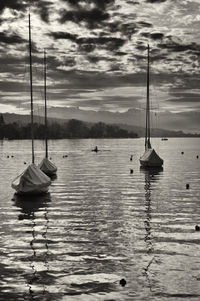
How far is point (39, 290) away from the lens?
40.0ft

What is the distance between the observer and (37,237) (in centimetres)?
1898

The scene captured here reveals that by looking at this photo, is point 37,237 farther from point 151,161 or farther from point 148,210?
point 151,161

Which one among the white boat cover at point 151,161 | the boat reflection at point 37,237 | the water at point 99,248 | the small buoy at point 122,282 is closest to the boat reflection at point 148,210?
the water at point 99,248

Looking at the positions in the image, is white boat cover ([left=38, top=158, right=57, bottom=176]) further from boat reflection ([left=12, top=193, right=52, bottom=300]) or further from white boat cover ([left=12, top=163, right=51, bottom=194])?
white boat cover ([left=12, top=163, right=51, bottom=194])

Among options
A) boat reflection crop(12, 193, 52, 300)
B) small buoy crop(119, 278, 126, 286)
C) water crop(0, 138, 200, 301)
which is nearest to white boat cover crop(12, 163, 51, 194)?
boat reflection crop(12, 193, 52, 300)

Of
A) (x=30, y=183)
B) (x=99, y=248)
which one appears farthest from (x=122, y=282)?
(x=30, y=183)

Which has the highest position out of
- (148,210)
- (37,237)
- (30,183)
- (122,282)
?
(30,183)

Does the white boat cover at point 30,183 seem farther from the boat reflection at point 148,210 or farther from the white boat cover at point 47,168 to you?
the white boat cover at point 47,168

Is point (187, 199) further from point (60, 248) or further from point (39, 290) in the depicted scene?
point (39, 290)

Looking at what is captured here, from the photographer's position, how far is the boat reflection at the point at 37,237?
42.0 ft

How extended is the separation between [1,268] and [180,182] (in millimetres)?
32782

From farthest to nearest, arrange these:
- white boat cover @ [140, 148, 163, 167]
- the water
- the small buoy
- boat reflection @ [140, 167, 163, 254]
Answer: white boat cover @ [140, 148, 163, 167] → boat reflection @ [140, 167, 163, 254] → the small buoy → the water

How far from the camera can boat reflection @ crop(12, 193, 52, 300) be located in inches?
504

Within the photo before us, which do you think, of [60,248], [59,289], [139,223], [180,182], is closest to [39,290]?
[59,289]
